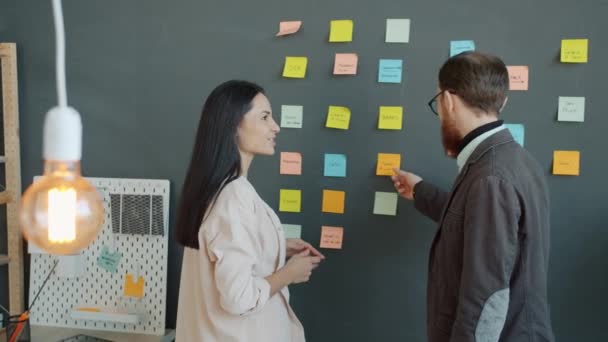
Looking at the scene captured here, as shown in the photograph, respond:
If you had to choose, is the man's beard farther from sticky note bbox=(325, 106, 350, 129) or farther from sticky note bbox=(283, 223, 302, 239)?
sticky note bbox=(283, 223, 302, 239)

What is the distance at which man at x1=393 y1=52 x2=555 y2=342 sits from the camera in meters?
1.13

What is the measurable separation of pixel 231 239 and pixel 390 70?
928mm

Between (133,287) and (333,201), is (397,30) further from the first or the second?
(133,287)

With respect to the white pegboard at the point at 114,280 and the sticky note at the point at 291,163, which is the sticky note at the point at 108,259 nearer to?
the white pegboard at the point at 114,280

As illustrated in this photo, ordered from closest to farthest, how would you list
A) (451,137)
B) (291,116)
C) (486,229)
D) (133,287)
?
(486,229) < (451,137) < (291,116) < (133,287)

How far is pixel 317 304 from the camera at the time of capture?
188cm

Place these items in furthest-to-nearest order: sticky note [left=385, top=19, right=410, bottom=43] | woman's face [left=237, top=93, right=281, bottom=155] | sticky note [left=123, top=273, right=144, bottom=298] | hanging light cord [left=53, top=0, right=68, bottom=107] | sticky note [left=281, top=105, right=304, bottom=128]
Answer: sticky note [left=123, top=273, right=144, bottom=298]
sticky note [left=281, top=105, right=304, bottom=128]
sticky note [left=385, top=19, right=410, bottom=43]
woman's face [left=237, top=93, right=281, bottom=155]
hanging light cord [left=53, top=0, right=68, bottom=107]

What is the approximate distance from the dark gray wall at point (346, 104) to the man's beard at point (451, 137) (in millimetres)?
Result: 375

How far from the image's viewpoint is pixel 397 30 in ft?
5.75

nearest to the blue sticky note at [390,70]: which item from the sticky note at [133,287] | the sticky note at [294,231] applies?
the sticky note at [294,231]

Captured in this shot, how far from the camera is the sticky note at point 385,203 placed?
1793mm

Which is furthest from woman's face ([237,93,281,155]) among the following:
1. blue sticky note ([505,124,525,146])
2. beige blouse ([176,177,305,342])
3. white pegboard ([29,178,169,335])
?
blue sticky note ([505,124,525,146])

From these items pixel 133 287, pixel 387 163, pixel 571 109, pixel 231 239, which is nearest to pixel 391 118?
pixel 387 163

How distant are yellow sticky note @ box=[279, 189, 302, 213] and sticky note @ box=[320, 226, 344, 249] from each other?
0.44 feet
